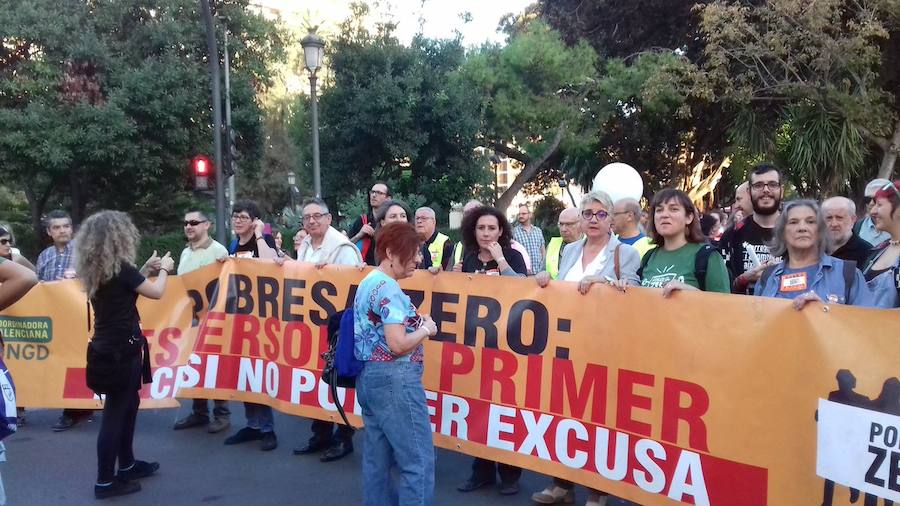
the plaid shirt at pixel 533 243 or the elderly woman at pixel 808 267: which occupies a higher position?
the elderly woman at pixel 808 267

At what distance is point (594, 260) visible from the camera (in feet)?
15.4

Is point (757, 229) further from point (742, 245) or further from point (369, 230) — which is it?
point (369, 230)

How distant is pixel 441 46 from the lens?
66.0ft

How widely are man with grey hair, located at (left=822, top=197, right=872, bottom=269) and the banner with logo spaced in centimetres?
152

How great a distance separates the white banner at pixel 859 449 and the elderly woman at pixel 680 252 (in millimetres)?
947

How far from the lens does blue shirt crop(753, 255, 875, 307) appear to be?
11.8 ft

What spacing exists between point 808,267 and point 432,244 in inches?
136

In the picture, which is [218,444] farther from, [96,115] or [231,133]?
[96,115]

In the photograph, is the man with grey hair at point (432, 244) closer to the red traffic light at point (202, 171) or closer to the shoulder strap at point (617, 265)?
the shoulder strap at point (617, 265)

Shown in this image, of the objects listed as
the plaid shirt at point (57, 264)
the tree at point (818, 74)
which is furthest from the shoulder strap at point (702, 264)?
the tree at point (818, 74)

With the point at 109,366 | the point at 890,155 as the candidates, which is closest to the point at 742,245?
the point at 109,366

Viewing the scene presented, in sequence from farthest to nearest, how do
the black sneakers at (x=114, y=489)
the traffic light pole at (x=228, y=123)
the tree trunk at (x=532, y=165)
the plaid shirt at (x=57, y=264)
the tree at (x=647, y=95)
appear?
the tree trunk at (x=532, y=165) < the tree at (x=647, y=95) < the traffic light pole at (x=228, y=123) < the plaid shirt at (x=57, y=264) < the black sneakers at (x=114, y=489)

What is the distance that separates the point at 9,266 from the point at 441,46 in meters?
17.6

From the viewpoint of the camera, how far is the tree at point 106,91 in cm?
1745
